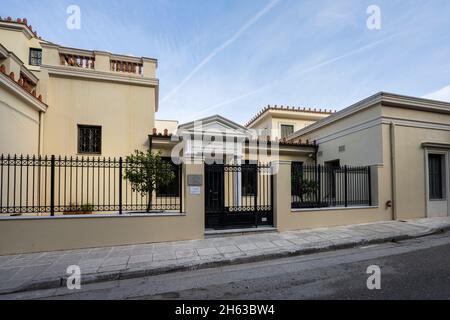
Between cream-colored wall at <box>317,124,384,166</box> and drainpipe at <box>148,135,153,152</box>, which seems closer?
cream-colored wall at <box>317,124,384,166</box>

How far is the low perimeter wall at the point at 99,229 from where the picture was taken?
557cm

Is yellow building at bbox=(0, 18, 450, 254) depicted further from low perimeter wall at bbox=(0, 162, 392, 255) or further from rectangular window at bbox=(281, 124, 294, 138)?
rectangular window at bbox=(281, 124, 294, 138)

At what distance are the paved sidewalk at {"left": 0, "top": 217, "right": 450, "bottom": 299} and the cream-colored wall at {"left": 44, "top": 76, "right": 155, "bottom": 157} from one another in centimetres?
522

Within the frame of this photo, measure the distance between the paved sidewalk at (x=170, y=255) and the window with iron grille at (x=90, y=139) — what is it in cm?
518

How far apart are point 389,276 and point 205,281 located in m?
3.30

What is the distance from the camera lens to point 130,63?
1055cm

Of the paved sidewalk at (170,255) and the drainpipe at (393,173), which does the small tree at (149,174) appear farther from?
the drainpipe at (393,173)

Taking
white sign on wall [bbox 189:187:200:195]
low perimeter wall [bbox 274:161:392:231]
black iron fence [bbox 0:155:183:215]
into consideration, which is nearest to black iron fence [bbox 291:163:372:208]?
low perimeter wall [bbox 274:161:392:231]

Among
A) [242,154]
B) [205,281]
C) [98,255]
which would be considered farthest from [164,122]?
[205,281]

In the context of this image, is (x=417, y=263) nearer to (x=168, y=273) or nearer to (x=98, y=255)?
(x=168, y=273)

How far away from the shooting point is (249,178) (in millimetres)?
7816

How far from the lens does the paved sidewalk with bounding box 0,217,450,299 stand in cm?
438

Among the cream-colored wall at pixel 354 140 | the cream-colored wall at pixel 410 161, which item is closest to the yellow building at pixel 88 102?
the cream-colored wall at pixel 354 140

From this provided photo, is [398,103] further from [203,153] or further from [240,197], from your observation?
[203,153]
